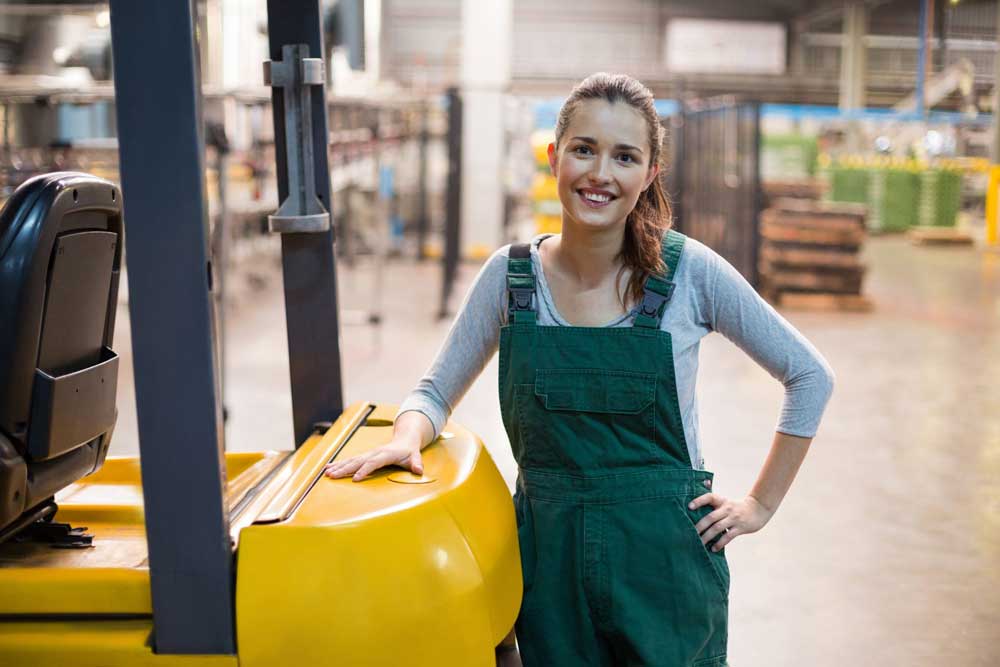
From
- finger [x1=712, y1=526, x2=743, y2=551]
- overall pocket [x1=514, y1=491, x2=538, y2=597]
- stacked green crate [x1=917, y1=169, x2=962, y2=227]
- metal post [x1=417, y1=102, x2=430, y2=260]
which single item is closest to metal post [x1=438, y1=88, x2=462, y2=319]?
metal post [x1=417, y1=102, x2=430, y2=260]

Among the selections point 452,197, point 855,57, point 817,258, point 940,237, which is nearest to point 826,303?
point 817,258

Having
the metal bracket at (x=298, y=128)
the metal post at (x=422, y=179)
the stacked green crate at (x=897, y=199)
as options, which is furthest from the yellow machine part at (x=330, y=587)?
the stacked green crate at (x=897, y=199)

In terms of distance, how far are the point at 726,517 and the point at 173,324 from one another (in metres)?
1.16

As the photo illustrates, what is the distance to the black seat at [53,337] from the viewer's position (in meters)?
2.07

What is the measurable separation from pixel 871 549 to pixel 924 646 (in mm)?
954

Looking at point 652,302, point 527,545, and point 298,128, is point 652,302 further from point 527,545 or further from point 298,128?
point 298,128

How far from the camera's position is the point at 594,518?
2.17 metres

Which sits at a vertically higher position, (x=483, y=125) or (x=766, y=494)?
(x=483, y=125)

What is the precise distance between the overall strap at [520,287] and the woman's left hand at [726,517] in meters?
0.51

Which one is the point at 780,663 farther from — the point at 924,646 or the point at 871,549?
the point at 871,549

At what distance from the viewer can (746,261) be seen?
1226cm

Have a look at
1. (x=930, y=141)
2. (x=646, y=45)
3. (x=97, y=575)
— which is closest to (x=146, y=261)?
(x=97, y=575)

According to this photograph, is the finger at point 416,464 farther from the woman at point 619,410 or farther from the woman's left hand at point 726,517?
the woman's left hand at point 726,517

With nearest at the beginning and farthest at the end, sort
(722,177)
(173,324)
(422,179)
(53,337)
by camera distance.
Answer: (173,324) → (53,337) → (722,177) → (422,179)
